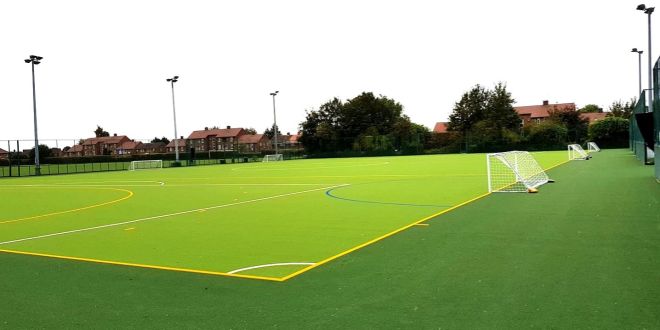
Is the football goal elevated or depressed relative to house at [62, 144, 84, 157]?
depressed

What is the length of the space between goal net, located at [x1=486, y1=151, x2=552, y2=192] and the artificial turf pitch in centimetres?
583

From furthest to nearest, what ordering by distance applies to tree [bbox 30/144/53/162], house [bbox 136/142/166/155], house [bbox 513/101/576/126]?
house [bbox 513/101/576/126] < house [bbox 136/142/166/155] < tree [bbox 30/144/53/162]

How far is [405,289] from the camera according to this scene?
15.3 ft

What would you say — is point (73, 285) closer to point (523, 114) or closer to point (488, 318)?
point (488, 318)

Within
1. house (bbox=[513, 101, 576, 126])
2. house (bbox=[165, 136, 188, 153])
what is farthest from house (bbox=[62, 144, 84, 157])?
house (bbox=[513, 101, 576, 126])

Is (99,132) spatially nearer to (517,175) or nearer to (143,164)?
(143,164)

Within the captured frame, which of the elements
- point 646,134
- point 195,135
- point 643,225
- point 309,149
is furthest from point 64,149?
point 195,135

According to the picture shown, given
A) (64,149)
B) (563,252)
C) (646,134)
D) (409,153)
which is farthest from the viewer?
(409,153)

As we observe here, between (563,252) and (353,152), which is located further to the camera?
(353,152)

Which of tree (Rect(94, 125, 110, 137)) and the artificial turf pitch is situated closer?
the artificial turf pitch

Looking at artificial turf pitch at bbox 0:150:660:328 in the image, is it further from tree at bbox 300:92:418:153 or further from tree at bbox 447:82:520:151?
tree at bbox 300:92:418:153

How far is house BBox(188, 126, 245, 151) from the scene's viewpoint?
138625 millimetres

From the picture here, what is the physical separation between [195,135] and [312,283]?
482 feet

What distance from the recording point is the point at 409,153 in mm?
64875
